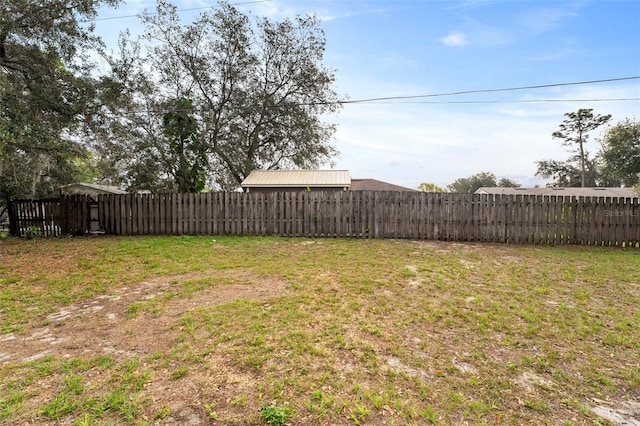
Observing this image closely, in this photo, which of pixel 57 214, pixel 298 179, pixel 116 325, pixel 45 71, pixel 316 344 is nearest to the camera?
pixel 316 344

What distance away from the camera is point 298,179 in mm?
13477

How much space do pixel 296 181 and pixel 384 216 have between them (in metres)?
5.13

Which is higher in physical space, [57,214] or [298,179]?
[298,179]

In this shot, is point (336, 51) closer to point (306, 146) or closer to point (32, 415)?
point (306, 146)

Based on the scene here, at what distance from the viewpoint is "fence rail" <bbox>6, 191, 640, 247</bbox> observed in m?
8.63

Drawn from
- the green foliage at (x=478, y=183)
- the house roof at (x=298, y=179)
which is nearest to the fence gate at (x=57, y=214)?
the house roof at (x=298, y=179)

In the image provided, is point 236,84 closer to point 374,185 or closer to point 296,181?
point 296,181

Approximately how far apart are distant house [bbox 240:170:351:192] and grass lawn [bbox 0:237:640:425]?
746 cm

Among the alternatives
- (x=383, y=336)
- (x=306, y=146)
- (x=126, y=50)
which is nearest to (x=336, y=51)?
(x=306, y=146)

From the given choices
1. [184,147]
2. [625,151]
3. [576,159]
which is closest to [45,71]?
[184,147]

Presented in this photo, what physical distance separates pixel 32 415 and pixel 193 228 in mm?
8390

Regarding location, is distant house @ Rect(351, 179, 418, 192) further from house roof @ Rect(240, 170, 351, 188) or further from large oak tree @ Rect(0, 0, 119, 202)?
large oak tree @ Rect(0, 0, 119, 202)

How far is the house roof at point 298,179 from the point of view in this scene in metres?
13.0

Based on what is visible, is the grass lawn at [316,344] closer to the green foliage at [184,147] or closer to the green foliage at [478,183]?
the green foliage at [184,147]
